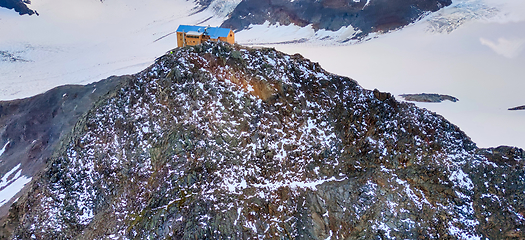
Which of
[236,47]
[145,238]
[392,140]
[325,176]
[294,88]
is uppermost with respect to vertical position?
[236,47]

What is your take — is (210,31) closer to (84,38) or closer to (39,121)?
(39,121)

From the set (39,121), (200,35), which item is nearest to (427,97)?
(200,35)

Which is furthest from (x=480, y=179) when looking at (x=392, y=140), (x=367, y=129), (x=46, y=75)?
(x=46, y=75)

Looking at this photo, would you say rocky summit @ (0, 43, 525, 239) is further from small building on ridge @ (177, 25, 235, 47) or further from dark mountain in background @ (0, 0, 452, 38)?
dark mountain in background @ (0, 0, 452, 38)

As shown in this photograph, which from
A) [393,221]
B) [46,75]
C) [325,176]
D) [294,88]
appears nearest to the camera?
[393,221]

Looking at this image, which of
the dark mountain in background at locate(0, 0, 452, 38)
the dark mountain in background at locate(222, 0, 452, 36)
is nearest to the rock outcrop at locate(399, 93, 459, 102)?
the dark mountain in background at locate(0, 0, 452, 38)

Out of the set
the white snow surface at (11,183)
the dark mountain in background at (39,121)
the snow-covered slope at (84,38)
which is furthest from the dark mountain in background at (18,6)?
the white snow surface at (11,183)

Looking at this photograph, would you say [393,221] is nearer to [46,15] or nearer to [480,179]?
[480,179]
